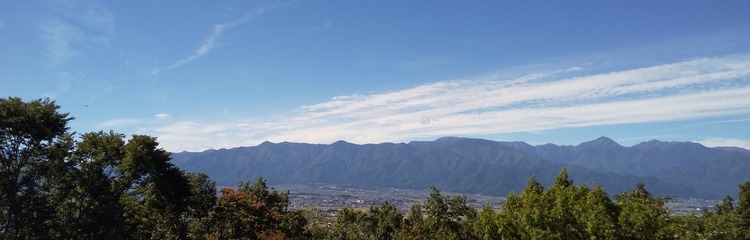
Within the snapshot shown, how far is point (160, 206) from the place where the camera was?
3662 centimetres

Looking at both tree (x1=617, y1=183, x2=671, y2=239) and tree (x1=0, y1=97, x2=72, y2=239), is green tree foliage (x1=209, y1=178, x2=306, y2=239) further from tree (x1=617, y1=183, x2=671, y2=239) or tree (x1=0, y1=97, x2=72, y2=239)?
tree (x1=617, y1=183, x2=671, y2=239)

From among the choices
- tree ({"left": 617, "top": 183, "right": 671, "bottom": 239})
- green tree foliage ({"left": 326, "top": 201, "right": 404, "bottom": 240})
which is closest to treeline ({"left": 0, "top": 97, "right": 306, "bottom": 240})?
green tree foliage ({"left": 326, "top": 201, "right": 404, "bottom": 240})

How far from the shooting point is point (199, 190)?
139 ft

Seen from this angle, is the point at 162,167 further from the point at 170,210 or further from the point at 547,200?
the point at 547,200

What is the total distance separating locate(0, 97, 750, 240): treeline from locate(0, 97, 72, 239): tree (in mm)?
52

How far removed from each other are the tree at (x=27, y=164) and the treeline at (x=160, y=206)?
2.0 inches

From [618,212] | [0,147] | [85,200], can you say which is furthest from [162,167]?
[618,212]

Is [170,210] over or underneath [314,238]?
over

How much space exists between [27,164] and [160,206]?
11.4 meters

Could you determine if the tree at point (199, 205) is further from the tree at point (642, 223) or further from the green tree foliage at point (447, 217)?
the tree at point (642, 223)

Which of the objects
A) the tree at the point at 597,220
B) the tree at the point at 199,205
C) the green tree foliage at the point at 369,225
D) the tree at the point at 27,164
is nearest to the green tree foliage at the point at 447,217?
the green tree foliage at the point at 369,225

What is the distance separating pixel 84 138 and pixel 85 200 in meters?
4.30

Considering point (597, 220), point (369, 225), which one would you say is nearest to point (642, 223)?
point (597, 220)

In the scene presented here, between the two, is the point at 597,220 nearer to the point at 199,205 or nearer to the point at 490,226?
the point at 490,226
